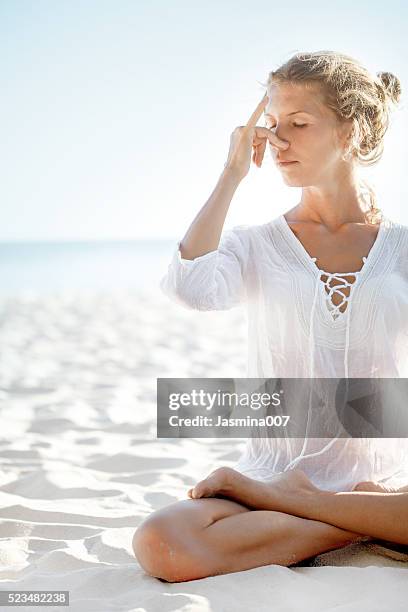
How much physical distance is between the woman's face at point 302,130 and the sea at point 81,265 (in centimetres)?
1096

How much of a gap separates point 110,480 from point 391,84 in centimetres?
177

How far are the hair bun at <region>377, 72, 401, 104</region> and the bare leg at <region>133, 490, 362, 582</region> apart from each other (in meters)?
1.37

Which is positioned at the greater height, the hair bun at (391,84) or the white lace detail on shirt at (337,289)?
the hair bun at (391,84)

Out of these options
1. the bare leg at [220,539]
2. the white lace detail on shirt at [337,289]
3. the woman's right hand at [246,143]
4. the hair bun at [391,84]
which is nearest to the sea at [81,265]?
the hair bun at [391,84]

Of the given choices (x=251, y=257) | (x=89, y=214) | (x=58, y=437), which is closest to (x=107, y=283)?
(x=89, y=214)

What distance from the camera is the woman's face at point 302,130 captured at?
235 centimetres

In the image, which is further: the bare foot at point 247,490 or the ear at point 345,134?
the ear at point 345,134

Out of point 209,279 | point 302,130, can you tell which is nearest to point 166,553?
point 209,279

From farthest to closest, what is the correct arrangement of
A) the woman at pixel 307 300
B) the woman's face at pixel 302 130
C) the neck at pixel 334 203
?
the neck at pixel 334 203, the woman's face at pixel 302 130, the woman at pixel 307 300

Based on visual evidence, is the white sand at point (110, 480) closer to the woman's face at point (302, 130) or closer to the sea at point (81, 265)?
the woman's face at point (302, 130)

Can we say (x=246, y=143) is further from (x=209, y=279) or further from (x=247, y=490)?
(x=247, y=490)

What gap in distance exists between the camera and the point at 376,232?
2.46 m

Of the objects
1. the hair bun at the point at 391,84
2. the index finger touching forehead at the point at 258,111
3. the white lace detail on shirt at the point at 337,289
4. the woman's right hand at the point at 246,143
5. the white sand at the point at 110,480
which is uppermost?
the hair bun at the point at 391,84

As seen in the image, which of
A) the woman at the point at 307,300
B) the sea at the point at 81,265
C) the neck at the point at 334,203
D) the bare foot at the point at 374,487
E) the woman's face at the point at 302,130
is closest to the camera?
the woman at the point at 307,300
